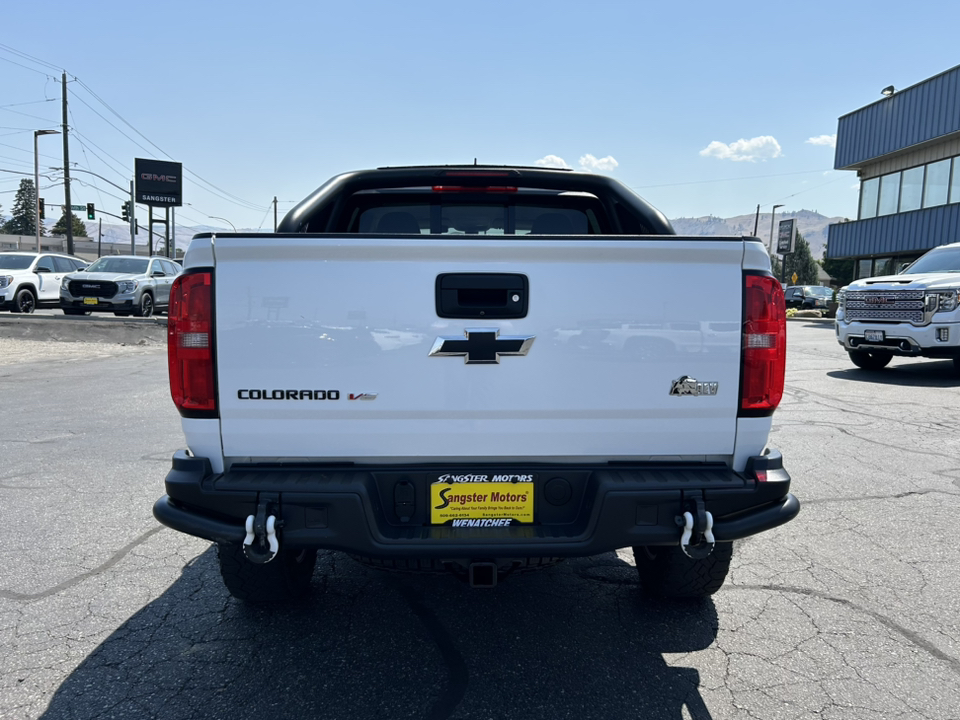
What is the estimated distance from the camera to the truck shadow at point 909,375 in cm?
1032

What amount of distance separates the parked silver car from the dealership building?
85.3 ft

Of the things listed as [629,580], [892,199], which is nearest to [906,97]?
[892,199]

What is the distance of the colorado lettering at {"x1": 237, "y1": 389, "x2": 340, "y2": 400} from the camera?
7.96 feet

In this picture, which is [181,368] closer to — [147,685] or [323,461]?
[323,461]

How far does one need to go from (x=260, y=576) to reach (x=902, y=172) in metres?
31.0

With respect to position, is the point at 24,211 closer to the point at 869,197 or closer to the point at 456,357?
the point at 869,197

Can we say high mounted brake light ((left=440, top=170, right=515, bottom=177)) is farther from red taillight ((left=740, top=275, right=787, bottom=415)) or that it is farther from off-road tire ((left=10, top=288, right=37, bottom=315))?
off-road tire ((left=10, top=288, right=37, bottom=315))

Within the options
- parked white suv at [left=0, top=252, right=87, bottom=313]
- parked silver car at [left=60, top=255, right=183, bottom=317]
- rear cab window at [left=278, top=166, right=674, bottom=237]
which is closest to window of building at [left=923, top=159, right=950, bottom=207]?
parked silver car at [left=60, top=255, right=183, bottom=317]

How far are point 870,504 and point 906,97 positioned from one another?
27352mm

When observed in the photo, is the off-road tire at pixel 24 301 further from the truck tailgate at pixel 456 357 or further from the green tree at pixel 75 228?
the green tree at pixel 75 228

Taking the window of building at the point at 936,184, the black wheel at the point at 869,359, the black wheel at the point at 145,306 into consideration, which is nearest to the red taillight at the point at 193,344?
the black wheel at the point at 869,359

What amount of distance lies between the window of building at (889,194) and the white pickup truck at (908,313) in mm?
18715

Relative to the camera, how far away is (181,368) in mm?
2434

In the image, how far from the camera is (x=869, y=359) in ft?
38.3
